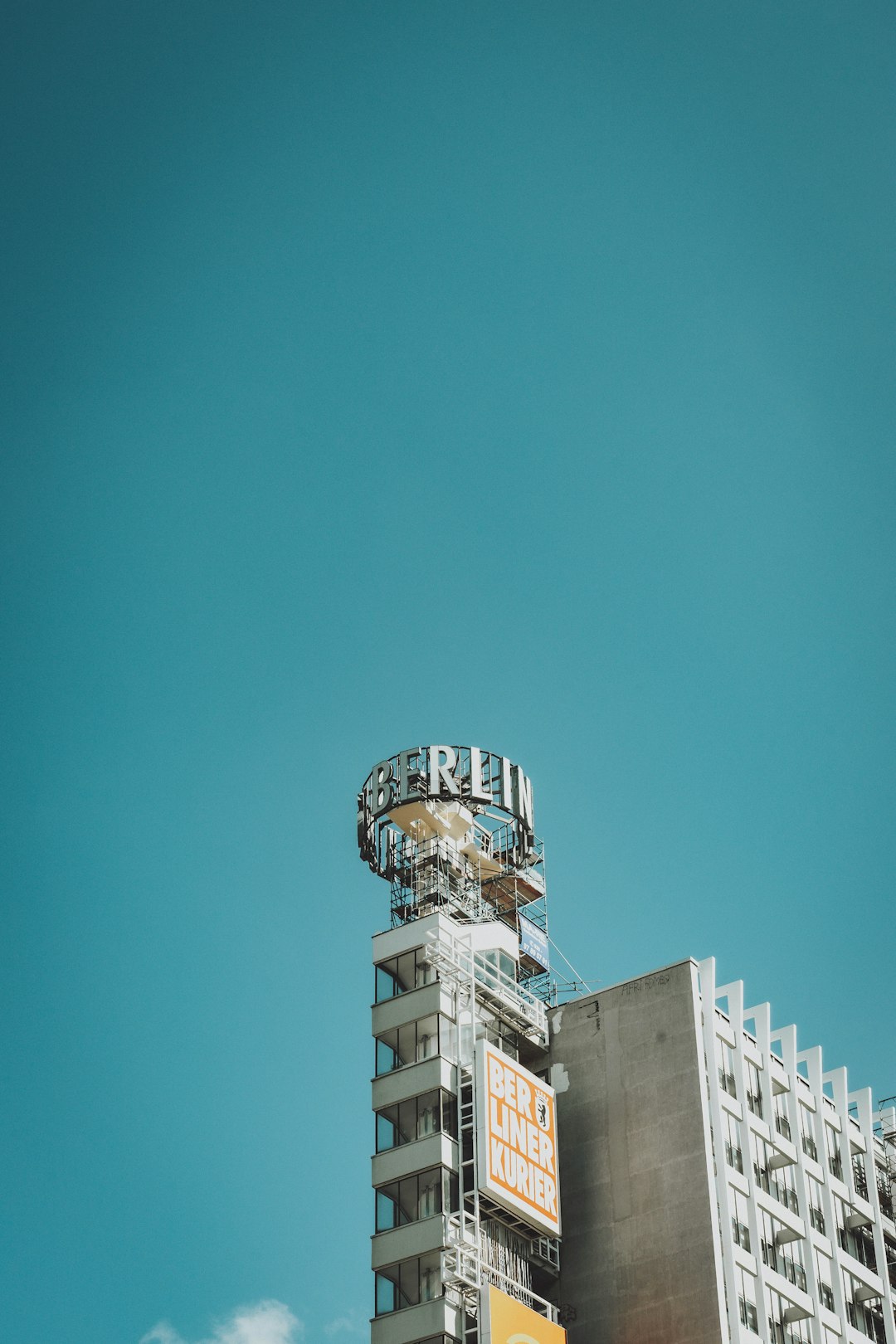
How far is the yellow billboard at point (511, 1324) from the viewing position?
87.6 meters

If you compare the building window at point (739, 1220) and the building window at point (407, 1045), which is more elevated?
the building window at point (407, 1045)

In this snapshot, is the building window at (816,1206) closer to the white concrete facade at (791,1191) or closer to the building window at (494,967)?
the white concrete facade at (791,1191)

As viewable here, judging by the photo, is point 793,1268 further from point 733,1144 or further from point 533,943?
point 533,943

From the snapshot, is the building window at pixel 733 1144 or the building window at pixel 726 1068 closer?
the building window at pixel 733 1144

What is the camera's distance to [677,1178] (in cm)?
9688

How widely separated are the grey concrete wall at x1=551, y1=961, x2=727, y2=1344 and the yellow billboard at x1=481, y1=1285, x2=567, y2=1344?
5020mm

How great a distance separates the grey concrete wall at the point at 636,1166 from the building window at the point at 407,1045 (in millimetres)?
9504

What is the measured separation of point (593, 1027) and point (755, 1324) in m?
17.5

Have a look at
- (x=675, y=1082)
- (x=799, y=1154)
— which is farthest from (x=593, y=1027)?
(x=799, y=1154)

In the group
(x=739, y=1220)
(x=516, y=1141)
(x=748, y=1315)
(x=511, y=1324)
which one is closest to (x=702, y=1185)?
(x=739, y=1220)

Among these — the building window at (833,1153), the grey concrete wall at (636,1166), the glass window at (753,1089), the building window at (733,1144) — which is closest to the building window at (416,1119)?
the grey concrete wall at (636,1166)

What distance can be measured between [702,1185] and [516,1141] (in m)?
9.60

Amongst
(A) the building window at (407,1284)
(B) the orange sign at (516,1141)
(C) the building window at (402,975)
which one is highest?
(C) the building window at (402,975)

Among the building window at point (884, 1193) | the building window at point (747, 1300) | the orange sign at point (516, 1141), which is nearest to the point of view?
the orange sign at point (516, 1141)
